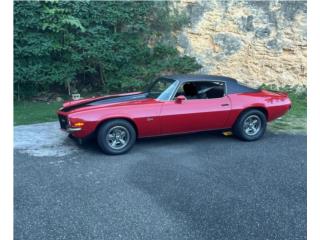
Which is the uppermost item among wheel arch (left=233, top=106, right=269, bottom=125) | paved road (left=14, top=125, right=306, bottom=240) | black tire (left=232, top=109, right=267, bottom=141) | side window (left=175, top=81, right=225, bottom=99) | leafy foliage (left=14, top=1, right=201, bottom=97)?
leafy foliage (left=14, top=1, right=201, bottom=97)

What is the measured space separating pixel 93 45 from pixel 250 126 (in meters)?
5.59

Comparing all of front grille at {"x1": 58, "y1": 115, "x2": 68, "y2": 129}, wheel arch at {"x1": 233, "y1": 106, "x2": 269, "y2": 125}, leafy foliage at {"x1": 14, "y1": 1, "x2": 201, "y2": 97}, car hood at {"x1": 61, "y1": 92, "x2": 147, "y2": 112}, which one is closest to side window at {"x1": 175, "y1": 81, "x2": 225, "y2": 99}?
wheel arch at {"x1": 233, "y1": 106, "x2": 269, "y2": 125}

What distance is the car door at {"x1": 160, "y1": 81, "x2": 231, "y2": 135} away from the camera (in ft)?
19.9

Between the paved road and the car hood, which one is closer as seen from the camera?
the paved road

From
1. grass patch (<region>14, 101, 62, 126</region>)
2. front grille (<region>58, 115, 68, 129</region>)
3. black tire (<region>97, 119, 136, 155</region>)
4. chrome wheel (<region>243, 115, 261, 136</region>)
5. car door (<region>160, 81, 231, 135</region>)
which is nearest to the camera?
black tire (<region>97, 119, 136, 155</region>)

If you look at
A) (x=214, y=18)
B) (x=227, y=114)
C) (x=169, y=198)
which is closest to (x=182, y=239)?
(x=169, y=198)

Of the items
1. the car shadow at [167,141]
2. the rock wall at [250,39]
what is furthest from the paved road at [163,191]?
the rock wall at [250,39]

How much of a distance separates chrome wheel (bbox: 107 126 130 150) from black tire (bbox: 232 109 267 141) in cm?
209

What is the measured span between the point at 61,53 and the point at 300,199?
8150 millimetres

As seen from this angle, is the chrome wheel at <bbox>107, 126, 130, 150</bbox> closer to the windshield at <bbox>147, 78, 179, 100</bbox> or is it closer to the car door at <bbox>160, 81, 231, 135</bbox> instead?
the car door at <bbox>160, 81, 231, 135</bbox>

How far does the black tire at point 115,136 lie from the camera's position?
568 cm

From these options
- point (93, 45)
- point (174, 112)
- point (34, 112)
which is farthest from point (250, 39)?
point (34, 112)

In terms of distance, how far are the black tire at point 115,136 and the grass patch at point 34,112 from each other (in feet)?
9.74
